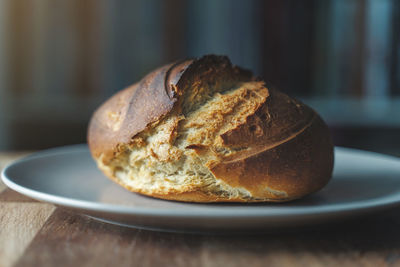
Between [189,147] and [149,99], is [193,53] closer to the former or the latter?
[149,99]

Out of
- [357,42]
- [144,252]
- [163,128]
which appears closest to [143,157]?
[163,128]

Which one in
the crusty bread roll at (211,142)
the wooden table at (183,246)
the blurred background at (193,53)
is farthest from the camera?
the blurred background at (193,53)

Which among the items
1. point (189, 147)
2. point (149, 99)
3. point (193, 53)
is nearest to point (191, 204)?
point (189, 147)

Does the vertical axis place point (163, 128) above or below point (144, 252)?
above

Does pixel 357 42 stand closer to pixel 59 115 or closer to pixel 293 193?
pixel 59 115

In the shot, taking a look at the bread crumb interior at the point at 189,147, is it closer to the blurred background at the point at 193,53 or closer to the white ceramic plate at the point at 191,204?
the white ceramic plate at the point at 191,204

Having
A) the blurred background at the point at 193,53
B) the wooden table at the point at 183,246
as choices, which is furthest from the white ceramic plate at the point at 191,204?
the blurred background at the point at 193,53

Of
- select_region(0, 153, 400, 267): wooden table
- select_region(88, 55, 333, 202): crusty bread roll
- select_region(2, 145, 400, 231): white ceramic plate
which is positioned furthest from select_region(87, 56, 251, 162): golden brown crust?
select_region(0, 153, 400, 267): wooden table
